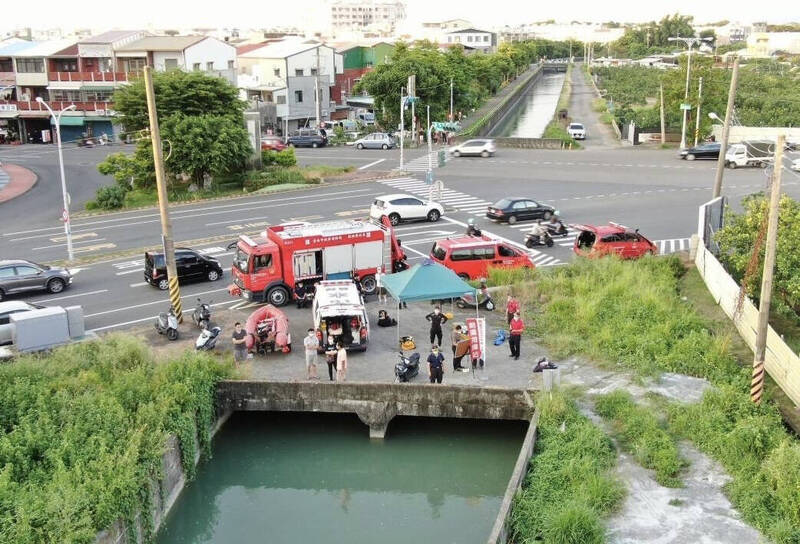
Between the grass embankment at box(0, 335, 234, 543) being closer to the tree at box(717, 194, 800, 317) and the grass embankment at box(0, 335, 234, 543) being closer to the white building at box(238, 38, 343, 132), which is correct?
the tree at box(717, 194, 800, 317)

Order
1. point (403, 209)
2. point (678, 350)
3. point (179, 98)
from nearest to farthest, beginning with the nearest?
point (678, 350) → point (403, 209) → point (179, 98)

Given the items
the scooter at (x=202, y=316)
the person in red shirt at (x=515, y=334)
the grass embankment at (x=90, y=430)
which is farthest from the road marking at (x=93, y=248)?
the person in red shirt at (x=515, y=334)

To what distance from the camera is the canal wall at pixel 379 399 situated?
20625 millimetres

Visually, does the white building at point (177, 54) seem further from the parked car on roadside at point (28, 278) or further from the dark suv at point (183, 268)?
the parked car on roadside at point (28, 278)

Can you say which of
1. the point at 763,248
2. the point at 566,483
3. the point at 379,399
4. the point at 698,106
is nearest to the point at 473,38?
the point at 698,106

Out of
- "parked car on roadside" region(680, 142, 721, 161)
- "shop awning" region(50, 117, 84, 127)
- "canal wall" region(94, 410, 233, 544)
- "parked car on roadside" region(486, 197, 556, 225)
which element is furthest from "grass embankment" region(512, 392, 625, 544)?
"shop awning" region(50, 117, 84, 127)

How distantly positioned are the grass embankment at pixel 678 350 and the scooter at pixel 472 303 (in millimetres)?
1225

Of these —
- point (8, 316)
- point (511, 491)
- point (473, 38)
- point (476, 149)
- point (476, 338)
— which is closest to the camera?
point (511, 491)

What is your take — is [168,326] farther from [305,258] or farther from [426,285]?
[426,285]

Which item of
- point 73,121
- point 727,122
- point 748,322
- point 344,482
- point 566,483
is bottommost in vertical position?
point 344,482

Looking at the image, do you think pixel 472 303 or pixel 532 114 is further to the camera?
pixel 532 114

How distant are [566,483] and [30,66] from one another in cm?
8065

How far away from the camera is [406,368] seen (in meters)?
21.3

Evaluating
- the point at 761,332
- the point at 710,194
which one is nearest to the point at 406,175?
the point at 710,194
